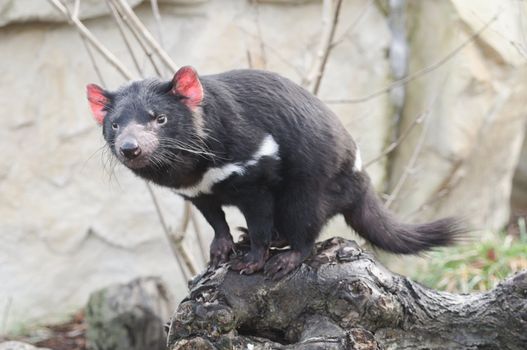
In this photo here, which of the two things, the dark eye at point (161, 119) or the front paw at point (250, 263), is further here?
the front paw at point (250, 263)

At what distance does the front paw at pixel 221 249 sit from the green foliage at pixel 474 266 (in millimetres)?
2466

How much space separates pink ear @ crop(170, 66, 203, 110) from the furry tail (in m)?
0.85

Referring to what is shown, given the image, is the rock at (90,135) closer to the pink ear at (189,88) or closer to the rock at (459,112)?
the rock at (459,112)

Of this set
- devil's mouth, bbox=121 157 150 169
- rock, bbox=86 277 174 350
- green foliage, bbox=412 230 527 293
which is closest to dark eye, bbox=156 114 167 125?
devil's mouth, bbox=121 157 150 169

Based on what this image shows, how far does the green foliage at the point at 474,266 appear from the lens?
5.49 meters

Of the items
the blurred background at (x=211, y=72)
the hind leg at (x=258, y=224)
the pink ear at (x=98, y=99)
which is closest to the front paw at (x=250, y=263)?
the hind leg at (x=258, y=224)

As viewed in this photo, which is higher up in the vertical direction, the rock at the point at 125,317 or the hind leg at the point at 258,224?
the hind leg at the point at 258,224

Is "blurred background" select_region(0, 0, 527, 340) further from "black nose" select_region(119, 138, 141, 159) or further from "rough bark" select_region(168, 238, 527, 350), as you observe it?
"black nose" select_region(119, 138, 141, 159)

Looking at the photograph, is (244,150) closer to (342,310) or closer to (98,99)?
(98,99)

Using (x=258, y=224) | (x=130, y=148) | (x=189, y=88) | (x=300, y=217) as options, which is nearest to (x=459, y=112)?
(x=300, y=217)

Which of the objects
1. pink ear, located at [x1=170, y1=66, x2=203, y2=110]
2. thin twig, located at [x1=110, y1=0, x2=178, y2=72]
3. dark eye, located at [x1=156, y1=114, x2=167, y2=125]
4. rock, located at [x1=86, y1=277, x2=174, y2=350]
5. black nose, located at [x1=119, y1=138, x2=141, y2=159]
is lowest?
rock, located at [x1=86, y1=277, x2=174, y2=350]

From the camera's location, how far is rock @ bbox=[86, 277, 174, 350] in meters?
5.43

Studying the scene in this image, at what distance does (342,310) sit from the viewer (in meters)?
2.79

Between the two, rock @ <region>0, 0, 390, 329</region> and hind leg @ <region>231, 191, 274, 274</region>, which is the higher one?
rock @ <region>0, 0, 390, 329</region>
